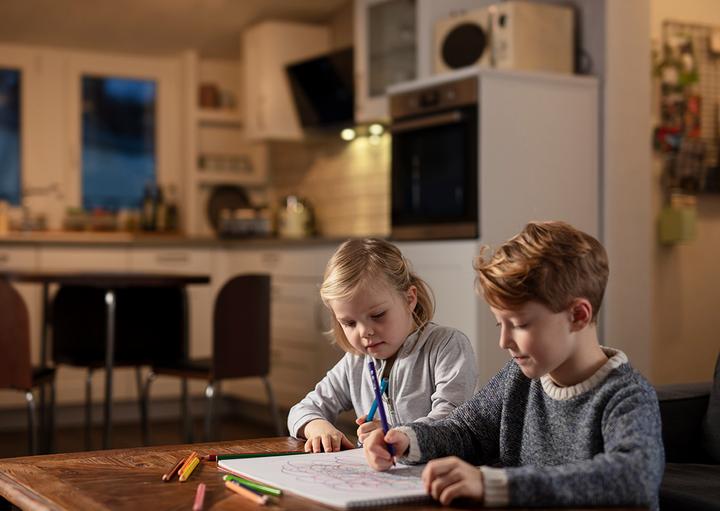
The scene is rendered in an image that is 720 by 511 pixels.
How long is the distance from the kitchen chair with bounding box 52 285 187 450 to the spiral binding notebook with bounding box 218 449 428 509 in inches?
124

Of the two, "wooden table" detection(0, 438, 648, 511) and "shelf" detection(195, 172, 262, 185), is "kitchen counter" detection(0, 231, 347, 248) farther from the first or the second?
"wooden table" detection(0, 438, 648, 511)

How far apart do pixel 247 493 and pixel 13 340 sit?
2.68m

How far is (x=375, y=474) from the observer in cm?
127

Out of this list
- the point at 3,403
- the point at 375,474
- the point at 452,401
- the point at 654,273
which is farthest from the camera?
the point at 3,403

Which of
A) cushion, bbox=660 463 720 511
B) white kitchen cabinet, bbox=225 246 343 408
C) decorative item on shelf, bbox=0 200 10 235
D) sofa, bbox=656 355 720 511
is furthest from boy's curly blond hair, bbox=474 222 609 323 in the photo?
decorative item on shelf, bbox=0 200 10 235

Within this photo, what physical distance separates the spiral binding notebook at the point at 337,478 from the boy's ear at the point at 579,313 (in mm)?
265

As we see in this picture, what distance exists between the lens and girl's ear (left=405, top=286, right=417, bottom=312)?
5.85 feet

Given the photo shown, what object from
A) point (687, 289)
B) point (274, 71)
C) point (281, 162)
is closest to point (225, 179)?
point (281, 162)

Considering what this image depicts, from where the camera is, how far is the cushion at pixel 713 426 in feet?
7.32

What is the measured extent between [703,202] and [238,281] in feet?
7.03

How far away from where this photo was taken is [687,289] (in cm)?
460

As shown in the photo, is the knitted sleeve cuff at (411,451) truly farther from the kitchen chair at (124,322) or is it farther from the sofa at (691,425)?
the kitchen chair at (124,322)


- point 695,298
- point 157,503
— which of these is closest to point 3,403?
point 695,298

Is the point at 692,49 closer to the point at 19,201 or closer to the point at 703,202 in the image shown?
the point at 703,202
